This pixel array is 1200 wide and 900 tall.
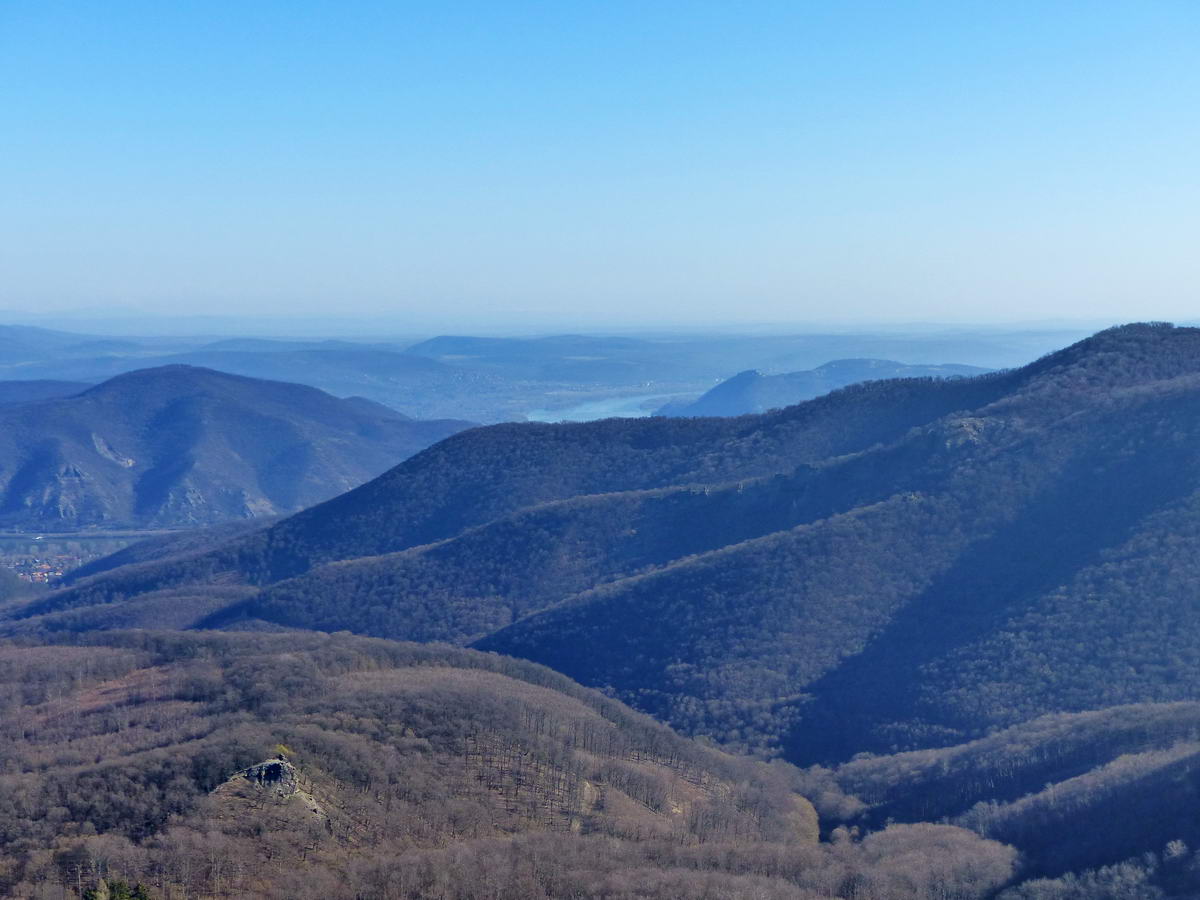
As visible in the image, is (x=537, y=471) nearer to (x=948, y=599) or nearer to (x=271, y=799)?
(x=948, y=599)

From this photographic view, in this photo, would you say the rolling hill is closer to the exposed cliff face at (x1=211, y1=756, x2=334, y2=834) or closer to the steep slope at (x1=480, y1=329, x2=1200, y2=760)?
the steep slope at (x1=480, y1=329, x2=1200, y2=760)

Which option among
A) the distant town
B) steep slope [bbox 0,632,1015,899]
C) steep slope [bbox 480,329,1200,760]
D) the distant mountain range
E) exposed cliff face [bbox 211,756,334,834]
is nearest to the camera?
steep slope [bbox 0,632,1015,899]

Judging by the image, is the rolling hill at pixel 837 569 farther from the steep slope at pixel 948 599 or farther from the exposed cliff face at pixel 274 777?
the exposed cliff face at pixel 274 777

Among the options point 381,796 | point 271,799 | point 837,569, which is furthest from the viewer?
point 837,569

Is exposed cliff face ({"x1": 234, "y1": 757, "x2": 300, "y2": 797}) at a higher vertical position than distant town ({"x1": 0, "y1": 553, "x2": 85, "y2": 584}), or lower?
higher

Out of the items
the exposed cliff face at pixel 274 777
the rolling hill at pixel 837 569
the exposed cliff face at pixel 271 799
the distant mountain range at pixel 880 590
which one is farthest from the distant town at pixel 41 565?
the exposed cliff face at pixel 271 799

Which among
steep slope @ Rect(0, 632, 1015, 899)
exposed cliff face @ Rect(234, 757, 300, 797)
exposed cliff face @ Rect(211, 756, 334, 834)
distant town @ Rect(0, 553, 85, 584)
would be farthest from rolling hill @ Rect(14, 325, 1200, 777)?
distant town @ Rect(0, 553, 85, 584)

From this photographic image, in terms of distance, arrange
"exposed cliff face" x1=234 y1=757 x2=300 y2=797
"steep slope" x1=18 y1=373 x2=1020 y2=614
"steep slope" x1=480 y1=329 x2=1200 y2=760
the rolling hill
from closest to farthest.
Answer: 1. "exposed cliff face" x1=234 y1=757 x2=300 y2=797
2. "steep slope" x1=480 y1=329 x2=1200 y2=760
3. the rolling hill
4. "steep slope" x1=18 y1=373 x2=1020 y2=614

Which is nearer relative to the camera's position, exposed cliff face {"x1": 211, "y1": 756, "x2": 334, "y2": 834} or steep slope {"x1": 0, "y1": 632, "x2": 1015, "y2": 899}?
steep slope {"x1": 0, "y1": 632, "x2": 1015, "y2": 899}

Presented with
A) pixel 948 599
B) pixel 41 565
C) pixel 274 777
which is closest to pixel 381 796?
pixel 274 777
